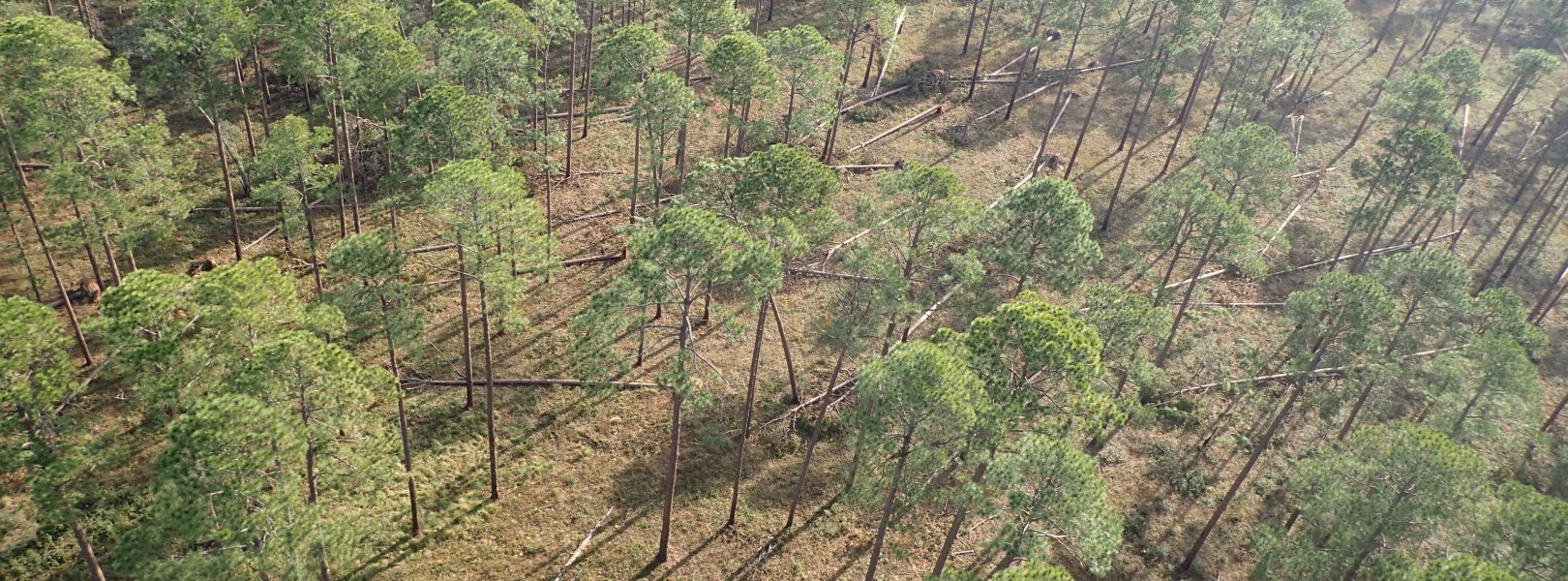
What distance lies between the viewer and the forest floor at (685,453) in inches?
1286

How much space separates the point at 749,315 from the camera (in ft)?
146

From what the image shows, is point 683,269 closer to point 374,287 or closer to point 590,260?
point 374,287

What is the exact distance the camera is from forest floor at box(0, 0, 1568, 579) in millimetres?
32656

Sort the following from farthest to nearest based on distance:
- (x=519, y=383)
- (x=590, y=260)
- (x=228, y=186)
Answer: (x=590, y=260) → (x=519, y=383) → (x=228, y=186)

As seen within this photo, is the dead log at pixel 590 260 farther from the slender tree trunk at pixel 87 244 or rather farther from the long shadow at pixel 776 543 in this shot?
the slender tree trunk at pixel 87 244

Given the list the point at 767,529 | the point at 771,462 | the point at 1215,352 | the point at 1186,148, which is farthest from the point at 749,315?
the point at 1186,148

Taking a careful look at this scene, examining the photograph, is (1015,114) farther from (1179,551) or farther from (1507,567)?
(1507,567)

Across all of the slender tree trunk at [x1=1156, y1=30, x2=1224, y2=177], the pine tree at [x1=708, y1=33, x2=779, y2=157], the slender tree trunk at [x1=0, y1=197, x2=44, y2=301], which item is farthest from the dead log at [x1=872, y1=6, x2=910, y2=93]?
the slender tree trunk at [x1=0, y1=197, x2=44, y2=301]

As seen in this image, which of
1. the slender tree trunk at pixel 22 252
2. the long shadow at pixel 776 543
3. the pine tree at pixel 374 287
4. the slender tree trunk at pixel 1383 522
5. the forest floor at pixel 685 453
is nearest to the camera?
the pine tree at pixel 374 287

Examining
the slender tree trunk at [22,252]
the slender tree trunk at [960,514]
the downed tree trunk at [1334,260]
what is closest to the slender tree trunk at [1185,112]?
the downed tree trunk at [1334,260]

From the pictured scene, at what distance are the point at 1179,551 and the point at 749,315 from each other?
22.9 m

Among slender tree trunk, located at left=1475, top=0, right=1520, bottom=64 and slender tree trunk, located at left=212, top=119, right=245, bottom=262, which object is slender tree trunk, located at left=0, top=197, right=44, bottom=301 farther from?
slender tree trunk, located at left=1475, top=0, right=1520, bottom=64

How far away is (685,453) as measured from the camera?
3697 centimetres

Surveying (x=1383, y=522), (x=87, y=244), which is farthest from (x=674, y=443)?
(x=87, y=244)
